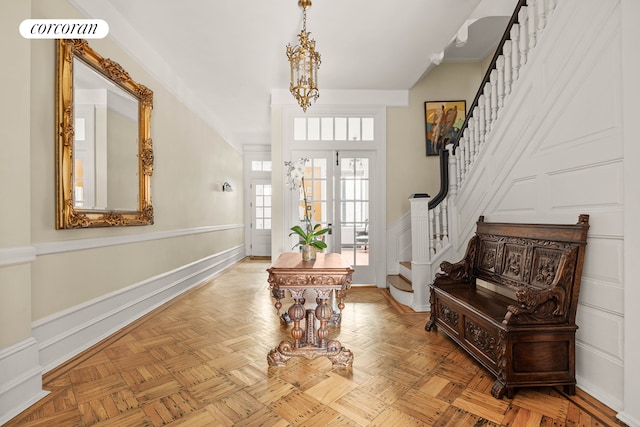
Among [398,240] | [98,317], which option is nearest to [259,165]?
[398,240]

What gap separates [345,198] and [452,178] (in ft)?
5.67

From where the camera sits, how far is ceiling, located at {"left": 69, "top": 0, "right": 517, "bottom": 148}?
9.75 feet

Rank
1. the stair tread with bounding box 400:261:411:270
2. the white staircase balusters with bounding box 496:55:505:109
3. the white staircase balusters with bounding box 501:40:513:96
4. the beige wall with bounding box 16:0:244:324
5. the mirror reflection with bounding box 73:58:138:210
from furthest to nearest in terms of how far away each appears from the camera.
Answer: the stair tread with bounding box 400:261:411:270 < the white staircase balusters with bounding box 496:55:505:109 < the white staircase balusters with bounding box 501:40:513:96 < the mirror reflection with bounding box 73:58:138:210 < the beige wall with bounding box 16:0:244:324

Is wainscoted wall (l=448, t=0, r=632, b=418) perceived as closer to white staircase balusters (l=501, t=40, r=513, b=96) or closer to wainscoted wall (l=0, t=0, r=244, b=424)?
white staircase balusters (l=501, t=40, r=513, b=96)

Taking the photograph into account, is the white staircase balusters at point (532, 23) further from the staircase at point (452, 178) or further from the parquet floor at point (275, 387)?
the parquet floor at point (275, 387)

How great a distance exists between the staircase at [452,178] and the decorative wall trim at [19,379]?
3.36m

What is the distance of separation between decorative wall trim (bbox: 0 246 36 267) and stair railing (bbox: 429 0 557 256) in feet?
11.8

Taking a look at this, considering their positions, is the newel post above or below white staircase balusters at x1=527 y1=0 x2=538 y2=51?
below

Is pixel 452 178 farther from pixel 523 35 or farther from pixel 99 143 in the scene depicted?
pixel 99 143

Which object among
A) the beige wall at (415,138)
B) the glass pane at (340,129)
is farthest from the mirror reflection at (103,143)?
the beige wall at (415,138)

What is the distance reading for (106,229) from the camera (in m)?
2.95

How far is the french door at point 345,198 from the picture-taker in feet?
16.2

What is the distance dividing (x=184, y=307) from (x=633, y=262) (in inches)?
161

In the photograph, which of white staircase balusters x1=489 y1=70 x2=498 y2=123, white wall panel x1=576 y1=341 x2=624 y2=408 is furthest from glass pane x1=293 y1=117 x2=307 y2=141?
white wall panel x1=576 y1=341 x2=624 y2=408
